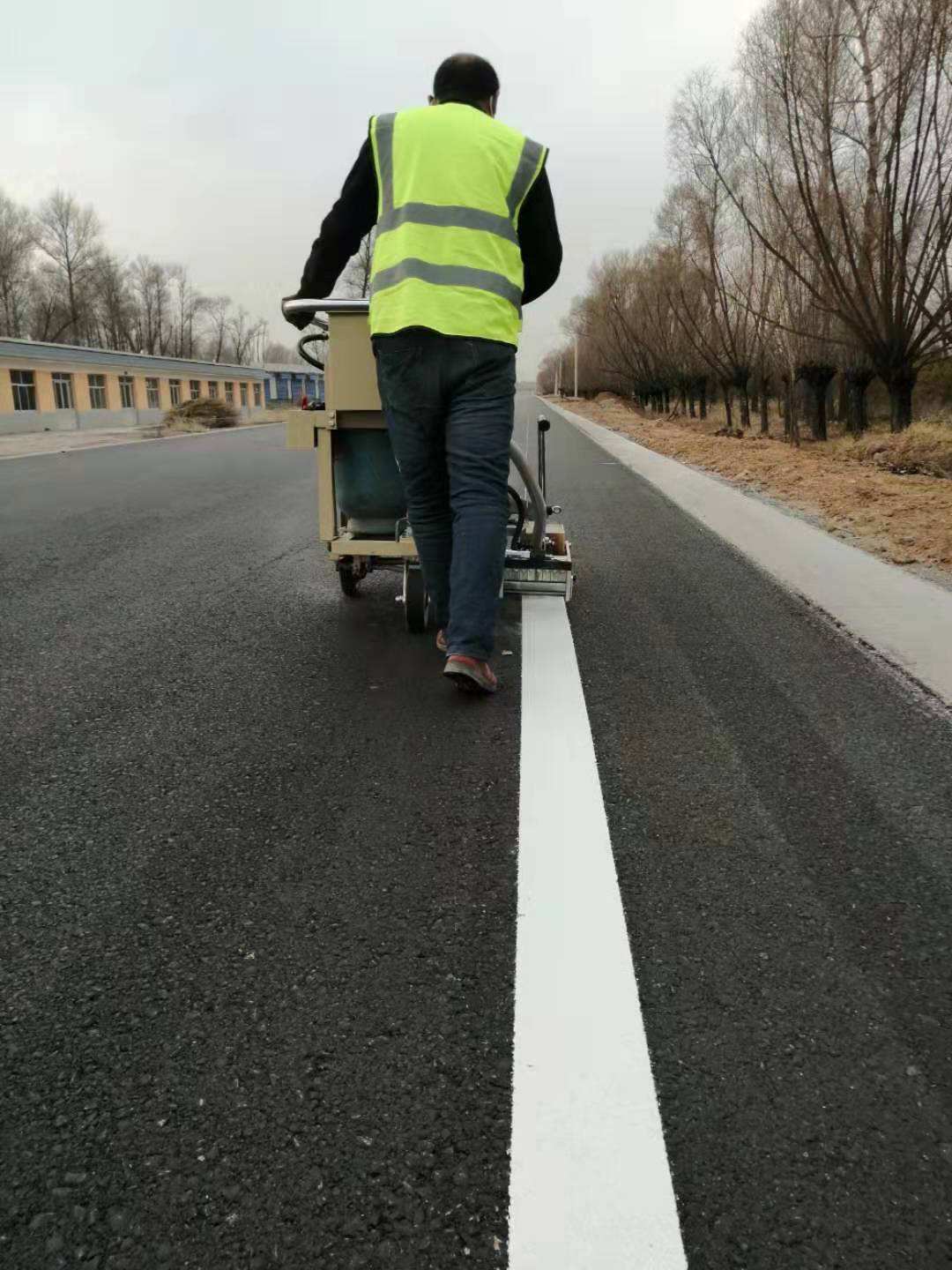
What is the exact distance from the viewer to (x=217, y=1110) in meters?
1.38

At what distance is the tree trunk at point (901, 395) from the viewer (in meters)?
18.8

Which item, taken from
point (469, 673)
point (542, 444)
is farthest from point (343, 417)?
point (469, 673)

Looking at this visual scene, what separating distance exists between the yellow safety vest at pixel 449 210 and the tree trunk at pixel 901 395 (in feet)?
58.1

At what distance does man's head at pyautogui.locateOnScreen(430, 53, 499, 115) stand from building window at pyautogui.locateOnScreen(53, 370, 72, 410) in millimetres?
45037

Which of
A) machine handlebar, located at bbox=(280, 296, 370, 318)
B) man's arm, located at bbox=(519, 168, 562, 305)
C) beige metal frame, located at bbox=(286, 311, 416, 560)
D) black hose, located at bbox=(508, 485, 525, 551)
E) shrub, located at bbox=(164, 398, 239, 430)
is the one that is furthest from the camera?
shrub, located at bbox=(164, 398, 239, 430)

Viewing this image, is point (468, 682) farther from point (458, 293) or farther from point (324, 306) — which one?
point (324, 306)

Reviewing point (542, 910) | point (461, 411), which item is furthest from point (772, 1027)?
point (461, 411)

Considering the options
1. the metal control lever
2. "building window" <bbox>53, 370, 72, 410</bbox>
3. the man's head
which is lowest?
the metal control lever

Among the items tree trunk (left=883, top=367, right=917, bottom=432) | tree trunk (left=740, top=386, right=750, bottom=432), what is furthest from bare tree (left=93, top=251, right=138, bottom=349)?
tree trunk (left=883, top=367, right=917, bottom=432)

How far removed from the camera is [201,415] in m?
39.5

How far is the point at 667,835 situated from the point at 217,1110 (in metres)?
1.24

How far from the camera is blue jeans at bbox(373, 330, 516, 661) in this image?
10.6 ft

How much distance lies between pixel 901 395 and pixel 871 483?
10.3m

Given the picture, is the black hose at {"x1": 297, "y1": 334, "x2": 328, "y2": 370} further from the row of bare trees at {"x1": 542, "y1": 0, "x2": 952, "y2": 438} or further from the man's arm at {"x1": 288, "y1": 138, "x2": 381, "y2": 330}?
the row of bare trees at {"x1": 542, "y1": 0, "x2": 952, "y2": 438}
